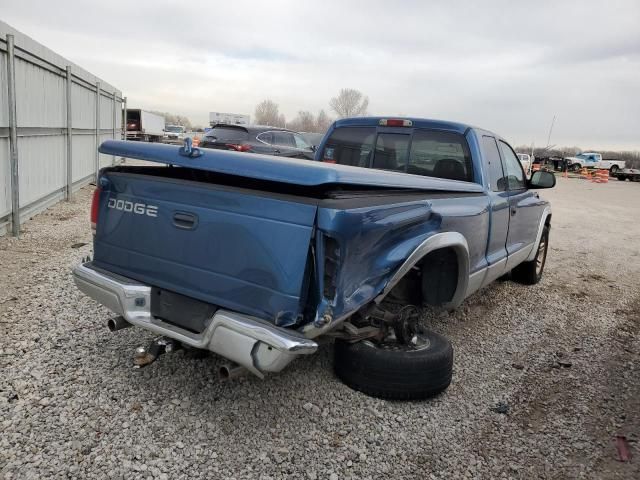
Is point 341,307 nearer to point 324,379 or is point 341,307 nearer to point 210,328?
point 210,328

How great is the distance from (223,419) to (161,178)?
1.49 metres

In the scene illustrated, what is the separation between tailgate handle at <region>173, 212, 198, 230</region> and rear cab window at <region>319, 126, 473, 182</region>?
2.37 meters

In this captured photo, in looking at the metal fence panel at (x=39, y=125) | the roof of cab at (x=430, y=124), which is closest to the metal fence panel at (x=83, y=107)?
the metal fence panel at (x=39, y=125)

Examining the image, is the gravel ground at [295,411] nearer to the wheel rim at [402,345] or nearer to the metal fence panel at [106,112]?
the wheel rim at [402,345]

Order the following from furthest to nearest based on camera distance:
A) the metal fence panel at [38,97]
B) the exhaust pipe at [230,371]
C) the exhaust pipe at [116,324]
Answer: the metal fence panel at [38,97] → the exhaust pipe at [116,324] → the exhaust pipe at [230,371]

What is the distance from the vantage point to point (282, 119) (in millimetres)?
111375

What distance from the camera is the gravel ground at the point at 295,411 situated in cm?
279

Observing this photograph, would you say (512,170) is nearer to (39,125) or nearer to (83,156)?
(39,125)

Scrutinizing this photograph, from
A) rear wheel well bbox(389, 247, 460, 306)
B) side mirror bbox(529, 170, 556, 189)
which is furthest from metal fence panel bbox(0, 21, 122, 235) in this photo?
side mirror bbox(529, 170, 556, 189)

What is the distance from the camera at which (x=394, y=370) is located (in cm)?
337

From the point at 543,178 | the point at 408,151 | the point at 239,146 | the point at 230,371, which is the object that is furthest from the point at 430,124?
the point at 239,146

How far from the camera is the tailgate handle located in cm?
294

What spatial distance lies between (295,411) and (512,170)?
3.52 metres

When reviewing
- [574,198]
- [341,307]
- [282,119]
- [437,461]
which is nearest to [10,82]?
[341,307]
